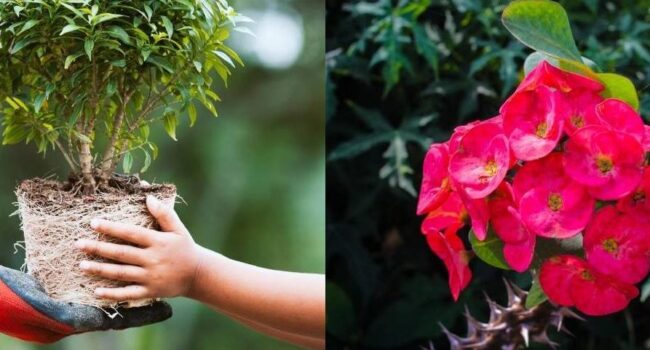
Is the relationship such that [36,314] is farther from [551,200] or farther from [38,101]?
[551,200]

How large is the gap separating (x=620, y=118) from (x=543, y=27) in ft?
0.40

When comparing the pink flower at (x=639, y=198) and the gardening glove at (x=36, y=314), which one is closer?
the pink flower at (x=639, y=198)

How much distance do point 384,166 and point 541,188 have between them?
2.62 feet

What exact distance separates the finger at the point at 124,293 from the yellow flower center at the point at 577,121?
66cm

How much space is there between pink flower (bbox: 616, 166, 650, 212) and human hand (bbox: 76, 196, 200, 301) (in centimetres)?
65

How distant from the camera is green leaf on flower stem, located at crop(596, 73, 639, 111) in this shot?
874 millimetres

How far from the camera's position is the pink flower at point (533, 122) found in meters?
0.83

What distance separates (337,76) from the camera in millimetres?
1683

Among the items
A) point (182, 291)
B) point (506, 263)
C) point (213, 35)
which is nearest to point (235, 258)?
point (182, 291)

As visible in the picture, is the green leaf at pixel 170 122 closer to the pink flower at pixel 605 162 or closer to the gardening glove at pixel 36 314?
the gardening glove at pixel 36 314

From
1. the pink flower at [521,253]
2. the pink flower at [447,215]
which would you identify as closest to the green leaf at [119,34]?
the pink flower at [447,215]

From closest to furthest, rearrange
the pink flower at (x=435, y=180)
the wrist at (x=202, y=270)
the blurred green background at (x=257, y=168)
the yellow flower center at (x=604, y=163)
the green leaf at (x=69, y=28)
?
the yellow flower center at (x=604, y=163) → the pink flower at (x=435, y=180) → the green leaf at (x=69, y=28) → the wrist at (x=202, y=270) → the blurred green background at (x=257, y=168)

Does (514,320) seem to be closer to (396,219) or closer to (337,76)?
(396,219)

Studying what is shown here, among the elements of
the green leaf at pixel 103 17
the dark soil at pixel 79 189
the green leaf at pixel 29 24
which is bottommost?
the dark soil at pixel 79 189
